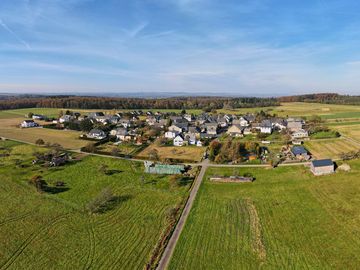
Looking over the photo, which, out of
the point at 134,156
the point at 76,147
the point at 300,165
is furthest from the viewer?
the point at 76,147

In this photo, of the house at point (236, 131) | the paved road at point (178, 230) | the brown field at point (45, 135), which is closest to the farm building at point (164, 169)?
the paved road at point (178, 230)

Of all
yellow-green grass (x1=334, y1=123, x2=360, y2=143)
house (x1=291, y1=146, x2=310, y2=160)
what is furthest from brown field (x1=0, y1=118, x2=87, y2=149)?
yellow-green grass (x1=334, y1=123, x2=360, y2=143)

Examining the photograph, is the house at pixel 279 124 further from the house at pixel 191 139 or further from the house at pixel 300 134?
the house at pixel 191 139

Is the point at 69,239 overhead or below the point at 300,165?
below

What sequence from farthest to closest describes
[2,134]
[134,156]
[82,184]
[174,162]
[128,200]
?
[2,134], [134,156], [174,162], [82,184], [128,200]

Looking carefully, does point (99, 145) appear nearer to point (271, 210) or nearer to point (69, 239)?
point (69, 239)

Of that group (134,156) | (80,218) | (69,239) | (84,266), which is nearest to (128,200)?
(80,218)
